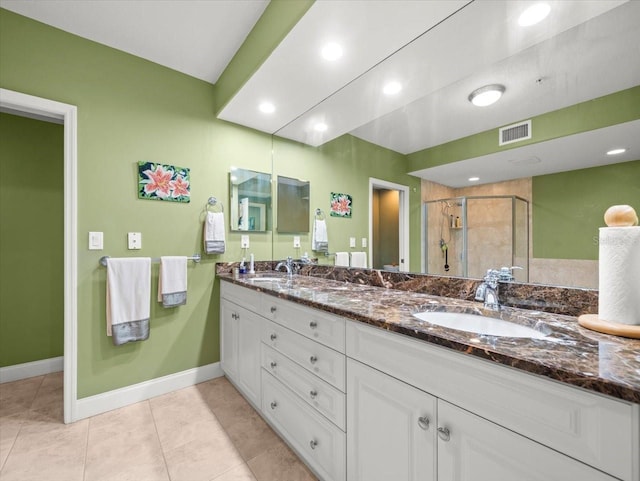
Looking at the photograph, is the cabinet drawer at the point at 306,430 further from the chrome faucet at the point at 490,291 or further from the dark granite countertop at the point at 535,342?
the chrome faucet at the point at 490,291

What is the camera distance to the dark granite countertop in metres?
0.55

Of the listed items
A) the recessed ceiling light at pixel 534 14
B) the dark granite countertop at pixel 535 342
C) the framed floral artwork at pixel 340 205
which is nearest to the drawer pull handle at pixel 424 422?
the dark granite countertop at pixel 535 342

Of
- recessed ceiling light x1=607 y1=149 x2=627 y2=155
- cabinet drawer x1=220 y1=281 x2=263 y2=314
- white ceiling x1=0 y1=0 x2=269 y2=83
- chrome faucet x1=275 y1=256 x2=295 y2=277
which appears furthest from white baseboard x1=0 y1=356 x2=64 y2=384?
recessed ceiling light x1=607 y1=149 x2=627 y2=155

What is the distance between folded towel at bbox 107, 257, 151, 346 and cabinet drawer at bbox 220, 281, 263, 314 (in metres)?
0.54

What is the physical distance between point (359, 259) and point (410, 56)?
4.10 ft

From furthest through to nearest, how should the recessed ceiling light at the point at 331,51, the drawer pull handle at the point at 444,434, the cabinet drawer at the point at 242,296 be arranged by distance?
1. the cabinet drawer at the point at 242,296
2. the recessed ceiling light at the point at 331,51
3. the drawer pull handle at the point at 444,434

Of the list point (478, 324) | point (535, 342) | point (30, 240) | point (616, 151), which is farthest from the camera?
point (30, 240)

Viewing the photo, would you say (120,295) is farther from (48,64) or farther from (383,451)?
(383,451)

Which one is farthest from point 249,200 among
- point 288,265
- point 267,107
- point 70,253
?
point 70,253

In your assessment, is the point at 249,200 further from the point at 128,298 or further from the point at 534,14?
the point at 534,14

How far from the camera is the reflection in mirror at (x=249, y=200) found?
2496 millimetres

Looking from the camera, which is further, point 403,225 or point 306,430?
point 403,225

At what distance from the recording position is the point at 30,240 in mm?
2430

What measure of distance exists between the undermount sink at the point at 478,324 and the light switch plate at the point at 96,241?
2064 millimetres
